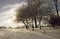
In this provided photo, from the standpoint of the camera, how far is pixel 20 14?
87.7 ft

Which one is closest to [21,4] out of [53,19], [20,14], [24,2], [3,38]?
[24,2]

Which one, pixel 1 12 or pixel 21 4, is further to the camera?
pixel 21 4

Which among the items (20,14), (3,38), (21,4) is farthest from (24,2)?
(3,38)

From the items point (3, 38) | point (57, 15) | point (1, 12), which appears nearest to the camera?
point (3, 38)

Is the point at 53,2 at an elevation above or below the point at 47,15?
above

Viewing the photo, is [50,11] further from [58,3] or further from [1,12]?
[1,12]

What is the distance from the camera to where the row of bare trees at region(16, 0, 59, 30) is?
23925 mm

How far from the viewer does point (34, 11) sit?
24.6 m

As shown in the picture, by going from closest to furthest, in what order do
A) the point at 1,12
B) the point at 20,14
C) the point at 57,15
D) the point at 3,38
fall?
1. the point at 3,38
2. the point at 1,12
3. the point at 57,15
4. the point at 20,14

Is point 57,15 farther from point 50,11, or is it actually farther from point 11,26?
point 11,26

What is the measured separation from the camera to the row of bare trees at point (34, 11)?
23925 mm

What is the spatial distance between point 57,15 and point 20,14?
219 inches

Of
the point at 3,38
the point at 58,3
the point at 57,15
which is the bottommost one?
the point at 3,38

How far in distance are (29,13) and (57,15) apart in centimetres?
379
